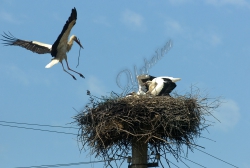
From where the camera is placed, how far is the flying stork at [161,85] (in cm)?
1244

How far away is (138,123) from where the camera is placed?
10.9m

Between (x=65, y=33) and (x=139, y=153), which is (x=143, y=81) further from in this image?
(x=139, y=153)

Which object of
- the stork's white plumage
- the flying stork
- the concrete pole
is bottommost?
the concrete pole

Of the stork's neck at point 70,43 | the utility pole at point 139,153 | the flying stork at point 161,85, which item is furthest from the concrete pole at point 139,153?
the stork's neck at point 70,43

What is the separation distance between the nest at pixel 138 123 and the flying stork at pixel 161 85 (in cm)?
111

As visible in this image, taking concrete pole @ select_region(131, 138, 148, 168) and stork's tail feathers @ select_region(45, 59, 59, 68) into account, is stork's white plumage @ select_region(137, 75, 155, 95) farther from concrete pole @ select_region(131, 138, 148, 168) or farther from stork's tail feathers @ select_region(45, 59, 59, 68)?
concrete pole @ select_region(131, 138, 148, 168)

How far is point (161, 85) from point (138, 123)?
6.01 ft

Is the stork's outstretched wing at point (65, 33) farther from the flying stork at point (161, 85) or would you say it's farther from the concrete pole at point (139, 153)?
the concrete pole at point (139, 153)

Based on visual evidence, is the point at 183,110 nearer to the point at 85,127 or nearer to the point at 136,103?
the point at 136,103

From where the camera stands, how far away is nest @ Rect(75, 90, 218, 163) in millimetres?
10828

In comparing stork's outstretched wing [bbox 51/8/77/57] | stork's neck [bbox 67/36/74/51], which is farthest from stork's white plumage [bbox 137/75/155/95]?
stork's outstretched wing [bbox 51/8/77/57]

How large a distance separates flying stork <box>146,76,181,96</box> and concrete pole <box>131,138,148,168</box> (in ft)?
5.10

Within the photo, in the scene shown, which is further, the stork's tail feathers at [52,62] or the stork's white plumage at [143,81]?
the stork's white plumage at [143,81]

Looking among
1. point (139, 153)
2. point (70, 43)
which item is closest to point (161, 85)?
point (70, 43)
